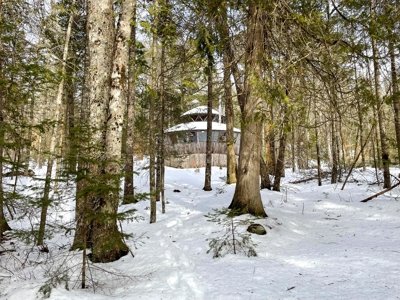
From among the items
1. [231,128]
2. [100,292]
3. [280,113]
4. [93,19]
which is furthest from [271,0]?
[231,128]

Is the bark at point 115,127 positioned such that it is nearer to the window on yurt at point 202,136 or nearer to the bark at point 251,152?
the bark at point 251,152

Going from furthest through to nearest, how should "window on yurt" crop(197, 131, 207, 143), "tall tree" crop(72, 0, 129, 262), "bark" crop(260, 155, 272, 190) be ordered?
1. "window on yurt" crop(197, 131, 207, 143)
2. "bark" crop(260, 155, 272, 190)
3. "tall tree" crop(72, 0, 129, 262)

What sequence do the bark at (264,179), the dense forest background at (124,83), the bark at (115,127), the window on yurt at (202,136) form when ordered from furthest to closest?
the window on yurt at (202,136) < the bark at (264,179) < the bark at (115,127) < the dense forest background at (124,83)

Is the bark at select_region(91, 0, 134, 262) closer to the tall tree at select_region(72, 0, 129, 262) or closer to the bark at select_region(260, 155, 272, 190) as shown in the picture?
the tall tree at select_region(72, 0, 129, 262)

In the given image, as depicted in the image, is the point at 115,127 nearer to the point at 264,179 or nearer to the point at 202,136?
the point at 264,179

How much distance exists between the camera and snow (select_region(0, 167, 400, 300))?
3.09 m

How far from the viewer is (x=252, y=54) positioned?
6281 millimetres

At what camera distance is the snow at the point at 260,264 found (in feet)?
10.1

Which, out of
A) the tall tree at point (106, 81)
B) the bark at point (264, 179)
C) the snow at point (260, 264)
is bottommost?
the snow at point (260, 264)

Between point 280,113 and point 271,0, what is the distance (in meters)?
2.26

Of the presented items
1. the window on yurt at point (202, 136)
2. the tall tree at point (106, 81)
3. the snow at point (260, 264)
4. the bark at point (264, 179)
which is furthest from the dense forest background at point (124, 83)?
the window on yurt at point (202, 136)

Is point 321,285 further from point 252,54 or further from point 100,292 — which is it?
point 252,54

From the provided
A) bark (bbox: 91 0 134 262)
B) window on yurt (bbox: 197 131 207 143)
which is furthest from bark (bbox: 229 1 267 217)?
window on yurt (bbox: 197 131 207 143)

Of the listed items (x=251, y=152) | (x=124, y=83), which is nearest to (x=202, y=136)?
(x=251, y=152)
